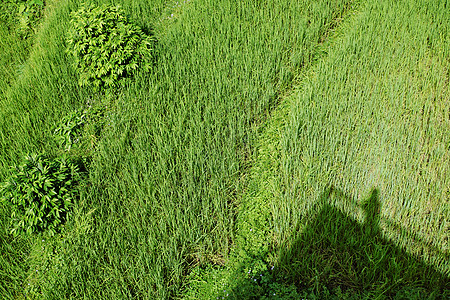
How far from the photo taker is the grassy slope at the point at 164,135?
2072 mm

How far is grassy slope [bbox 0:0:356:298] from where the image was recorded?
207 cm

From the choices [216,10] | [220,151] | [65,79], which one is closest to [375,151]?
[220,151]

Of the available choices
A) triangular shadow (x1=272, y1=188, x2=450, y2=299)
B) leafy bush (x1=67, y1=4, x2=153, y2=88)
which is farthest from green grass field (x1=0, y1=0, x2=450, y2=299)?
leafy bush (x1=67, y1=4, x2=153, y2=88)

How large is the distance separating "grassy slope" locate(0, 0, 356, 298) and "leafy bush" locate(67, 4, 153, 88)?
0.57ft

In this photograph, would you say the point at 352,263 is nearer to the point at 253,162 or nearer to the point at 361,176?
the point at 361,176

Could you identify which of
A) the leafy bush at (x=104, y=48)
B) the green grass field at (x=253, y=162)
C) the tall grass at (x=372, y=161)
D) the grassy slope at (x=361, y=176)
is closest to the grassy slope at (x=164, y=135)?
the green grass field at (x=253, y=162)

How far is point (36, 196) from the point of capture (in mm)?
2232

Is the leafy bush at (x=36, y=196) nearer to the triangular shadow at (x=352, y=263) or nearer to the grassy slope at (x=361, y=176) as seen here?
the grassy slope at (x=361, y=176)

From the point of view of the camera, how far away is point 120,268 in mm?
2039

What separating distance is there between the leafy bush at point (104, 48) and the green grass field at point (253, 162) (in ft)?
0.53

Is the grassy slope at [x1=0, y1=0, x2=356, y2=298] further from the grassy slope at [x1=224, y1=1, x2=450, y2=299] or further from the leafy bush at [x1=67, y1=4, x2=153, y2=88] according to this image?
the grassy slope at [x1=224, y1=1, x2=450, y2=299]

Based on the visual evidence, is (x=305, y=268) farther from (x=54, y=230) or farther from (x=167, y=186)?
(x=54, y=230)

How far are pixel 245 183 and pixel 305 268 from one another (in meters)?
0.82

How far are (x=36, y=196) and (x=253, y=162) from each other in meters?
1.63
